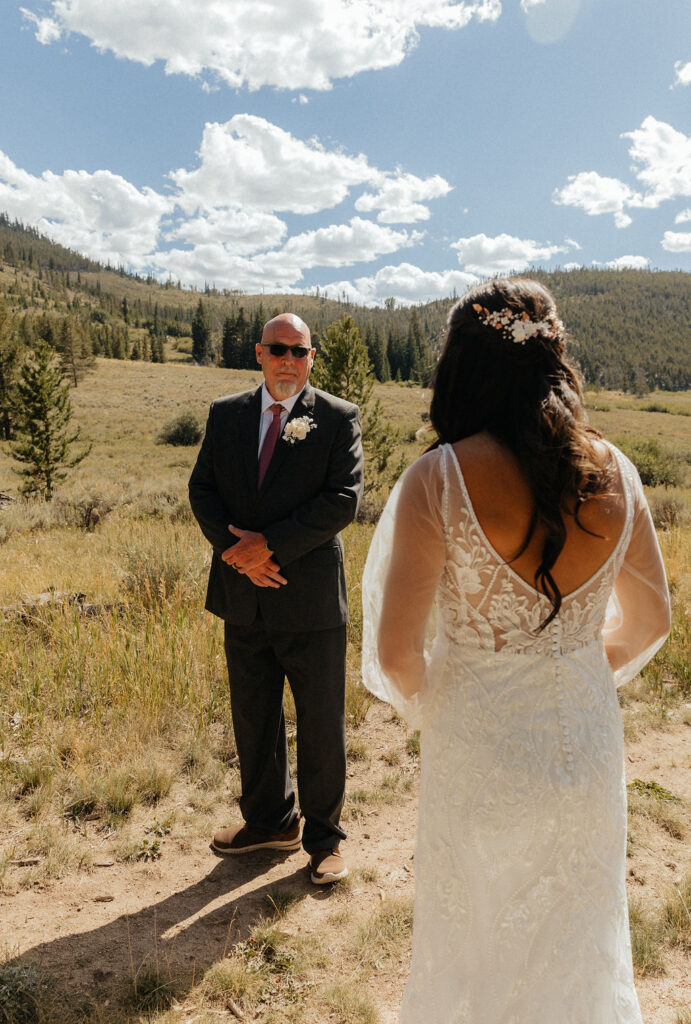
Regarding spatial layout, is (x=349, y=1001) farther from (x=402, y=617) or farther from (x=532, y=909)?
(x=402, y=617)

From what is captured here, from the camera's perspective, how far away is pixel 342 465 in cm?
313

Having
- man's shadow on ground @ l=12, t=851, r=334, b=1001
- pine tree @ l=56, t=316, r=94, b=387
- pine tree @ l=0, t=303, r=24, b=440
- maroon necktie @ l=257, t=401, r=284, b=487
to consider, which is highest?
pine tree @ l=56, t=316, r=94, b=387

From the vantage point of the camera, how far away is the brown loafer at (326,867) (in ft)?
10.2

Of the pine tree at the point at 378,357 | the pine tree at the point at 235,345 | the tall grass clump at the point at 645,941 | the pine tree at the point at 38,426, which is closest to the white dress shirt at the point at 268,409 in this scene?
the tall grass clump at the point at 645,941

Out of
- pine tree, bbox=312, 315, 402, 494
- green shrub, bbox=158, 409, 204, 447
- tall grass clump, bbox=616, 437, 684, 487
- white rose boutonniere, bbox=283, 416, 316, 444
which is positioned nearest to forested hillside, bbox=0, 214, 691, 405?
white rose boutonniere, bbox=283, 416, 316, 444

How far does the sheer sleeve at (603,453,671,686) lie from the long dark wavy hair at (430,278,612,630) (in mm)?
246

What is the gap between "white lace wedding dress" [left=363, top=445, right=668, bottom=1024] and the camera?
1.59 meters

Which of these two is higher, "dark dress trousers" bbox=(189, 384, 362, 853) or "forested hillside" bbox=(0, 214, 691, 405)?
"forested hillside" bbox=(0, 214, 691, 405)

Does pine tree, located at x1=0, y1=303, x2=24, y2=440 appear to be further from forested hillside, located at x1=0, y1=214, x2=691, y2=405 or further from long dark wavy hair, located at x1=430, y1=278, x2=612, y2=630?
long dark wavy hair, located at x1=430, y1=278, x2=612, y2=630

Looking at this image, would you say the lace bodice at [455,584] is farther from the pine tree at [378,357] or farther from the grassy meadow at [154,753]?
the pine tree at [378,357]

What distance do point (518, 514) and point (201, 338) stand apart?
104m

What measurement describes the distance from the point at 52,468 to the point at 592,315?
185 m

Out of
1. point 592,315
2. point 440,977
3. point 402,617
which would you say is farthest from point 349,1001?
point 592,315

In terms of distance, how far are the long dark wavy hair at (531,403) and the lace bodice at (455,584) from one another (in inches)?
3.2
